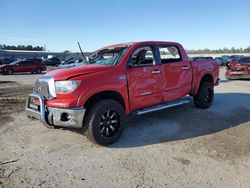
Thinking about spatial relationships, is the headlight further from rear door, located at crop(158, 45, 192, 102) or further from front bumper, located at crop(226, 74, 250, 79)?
front bumper, located at crop(226, 74, 250, 79)

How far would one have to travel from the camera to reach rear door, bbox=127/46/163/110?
5309 mm

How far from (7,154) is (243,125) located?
16.7ft

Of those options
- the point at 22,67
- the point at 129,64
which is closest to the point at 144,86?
the point at 129,64

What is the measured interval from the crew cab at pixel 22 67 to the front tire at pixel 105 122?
25.4 m

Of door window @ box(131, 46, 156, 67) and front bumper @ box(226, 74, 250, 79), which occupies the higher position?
door window @ box(131, 46, 156, 67)

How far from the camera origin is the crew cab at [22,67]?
2723 centimetres

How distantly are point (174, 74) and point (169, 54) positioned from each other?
0.75 m

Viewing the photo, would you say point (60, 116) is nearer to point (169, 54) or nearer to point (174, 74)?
point (174, 74)

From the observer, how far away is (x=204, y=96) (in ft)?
25.0

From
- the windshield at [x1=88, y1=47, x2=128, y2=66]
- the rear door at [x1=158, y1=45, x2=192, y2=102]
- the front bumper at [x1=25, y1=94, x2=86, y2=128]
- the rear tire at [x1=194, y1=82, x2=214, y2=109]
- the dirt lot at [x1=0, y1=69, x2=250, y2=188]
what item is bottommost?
the dirt lot at [x1=0, y1=69, x2=250, y2=188]

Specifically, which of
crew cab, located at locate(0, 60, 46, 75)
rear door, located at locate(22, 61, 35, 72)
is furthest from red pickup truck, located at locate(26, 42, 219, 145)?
rear door, located at locate(22, 61, 35, 72)

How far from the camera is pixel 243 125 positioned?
20.0 ft

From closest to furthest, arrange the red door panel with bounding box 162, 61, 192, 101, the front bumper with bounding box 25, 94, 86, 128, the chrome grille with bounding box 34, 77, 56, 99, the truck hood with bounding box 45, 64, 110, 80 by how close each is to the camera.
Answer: the front bumper with bounding box 25, 94, 86, 128 < the truck hood with bounding box 45, 64, 110, 80 < the chrome grille with bounding box 34, 77, 56, 99 < the red door panel with bounding box 162, 61, 192, 101

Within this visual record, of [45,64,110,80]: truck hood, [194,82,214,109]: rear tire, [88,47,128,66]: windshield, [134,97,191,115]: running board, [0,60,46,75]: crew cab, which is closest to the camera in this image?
[45,64,110,80]: truck hood
